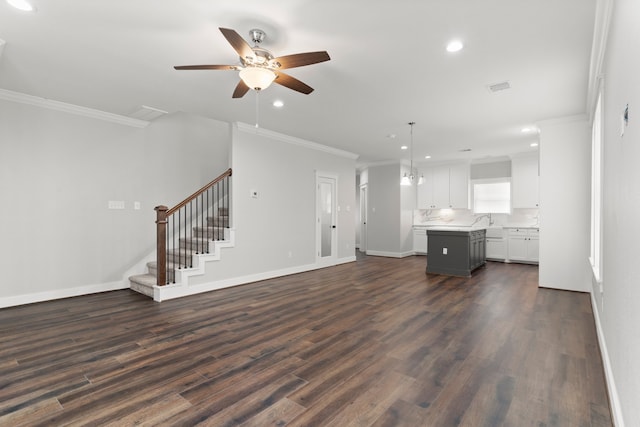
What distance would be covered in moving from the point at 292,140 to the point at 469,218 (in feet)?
19.3

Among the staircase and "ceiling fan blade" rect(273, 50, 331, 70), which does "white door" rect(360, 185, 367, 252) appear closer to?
the staircase

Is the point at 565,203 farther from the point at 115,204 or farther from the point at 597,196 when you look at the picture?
the point at 115,204

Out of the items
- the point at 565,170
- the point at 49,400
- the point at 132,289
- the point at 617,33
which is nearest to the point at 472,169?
the point at 565,170

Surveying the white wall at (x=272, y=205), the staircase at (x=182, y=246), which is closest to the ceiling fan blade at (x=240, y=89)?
the staircase at (x=182, y=246)

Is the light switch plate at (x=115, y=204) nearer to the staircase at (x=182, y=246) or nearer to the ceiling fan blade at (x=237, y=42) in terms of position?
the staircase at (x=182, y=246)

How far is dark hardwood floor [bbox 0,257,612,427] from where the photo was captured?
1.98 m

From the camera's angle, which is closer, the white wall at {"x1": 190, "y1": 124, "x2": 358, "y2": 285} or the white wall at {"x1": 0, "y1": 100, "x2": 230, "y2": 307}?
the white wall at {"x1": 0, "y1": 100, "x2": 230, "y2": 307}

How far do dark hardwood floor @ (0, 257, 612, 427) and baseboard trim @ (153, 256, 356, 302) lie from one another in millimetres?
213

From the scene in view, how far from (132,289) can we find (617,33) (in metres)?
6.37

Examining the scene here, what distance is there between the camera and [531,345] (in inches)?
117

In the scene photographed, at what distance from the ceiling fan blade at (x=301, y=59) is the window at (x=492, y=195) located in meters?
7.84

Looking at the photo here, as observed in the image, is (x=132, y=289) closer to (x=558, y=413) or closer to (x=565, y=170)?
(x=558, y=413)

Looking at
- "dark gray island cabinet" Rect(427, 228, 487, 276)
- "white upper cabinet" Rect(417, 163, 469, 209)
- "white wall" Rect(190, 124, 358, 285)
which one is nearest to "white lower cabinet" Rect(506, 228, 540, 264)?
"white upper cabinet" Rect(417, 163, 469, 209)

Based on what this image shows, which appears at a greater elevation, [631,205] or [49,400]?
[631,205]
